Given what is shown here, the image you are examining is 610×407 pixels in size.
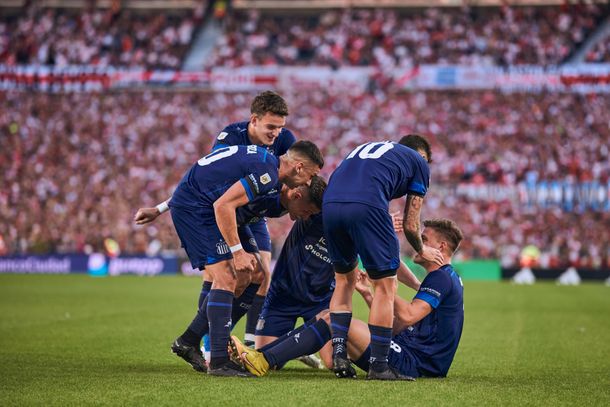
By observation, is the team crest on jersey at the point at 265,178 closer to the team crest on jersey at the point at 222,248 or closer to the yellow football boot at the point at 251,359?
the team crest on jersey at the point at 222,248

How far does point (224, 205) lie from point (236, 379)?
144 centimetres

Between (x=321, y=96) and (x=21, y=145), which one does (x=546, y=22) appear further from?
(x=21, y=145)

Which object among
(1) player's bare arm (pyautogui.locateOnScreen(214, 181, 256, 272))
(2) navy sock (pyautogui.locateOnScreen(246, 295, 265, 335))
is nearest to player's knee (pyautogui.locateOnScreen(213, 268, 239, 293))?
(1) player's bare arm (pyautogui.locateOnScreen(214, 181, 256, 272))

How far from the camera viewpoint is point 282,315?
866 cm

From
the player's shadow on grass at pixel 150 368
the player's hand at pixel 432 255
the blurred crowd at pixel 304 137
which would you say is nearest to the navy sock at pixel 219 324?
the player's shadow on grass at pixel 150 368

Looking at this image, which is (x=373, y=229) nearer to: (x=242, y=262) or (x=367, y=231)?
(x=367, y=231)

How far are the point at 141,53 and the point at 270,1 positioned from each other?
749 centimetres

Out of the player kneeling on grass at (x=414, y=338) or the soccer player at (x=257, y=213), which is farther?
the soccer player at (x=257, y=213)

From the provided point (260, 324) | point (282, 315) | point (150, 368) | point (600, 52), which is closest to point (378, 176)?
point (282, 315)

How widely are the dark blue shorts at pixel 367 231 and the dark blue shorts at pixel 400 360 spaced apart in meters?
0.78

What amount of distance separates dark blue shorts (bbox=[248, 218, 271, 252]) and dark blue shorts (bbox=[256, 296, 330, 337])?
103 cm

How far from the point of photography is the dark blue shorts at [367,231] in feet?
23.5

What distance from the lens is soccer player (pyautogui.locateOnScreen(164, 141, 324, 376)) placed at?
739 centimetres

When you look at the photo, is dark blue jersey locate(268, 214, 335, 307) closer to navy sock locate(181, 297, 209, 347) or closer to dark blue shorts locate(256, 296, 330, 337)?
dark blue shorts locate(256, 296, 330, 337)
